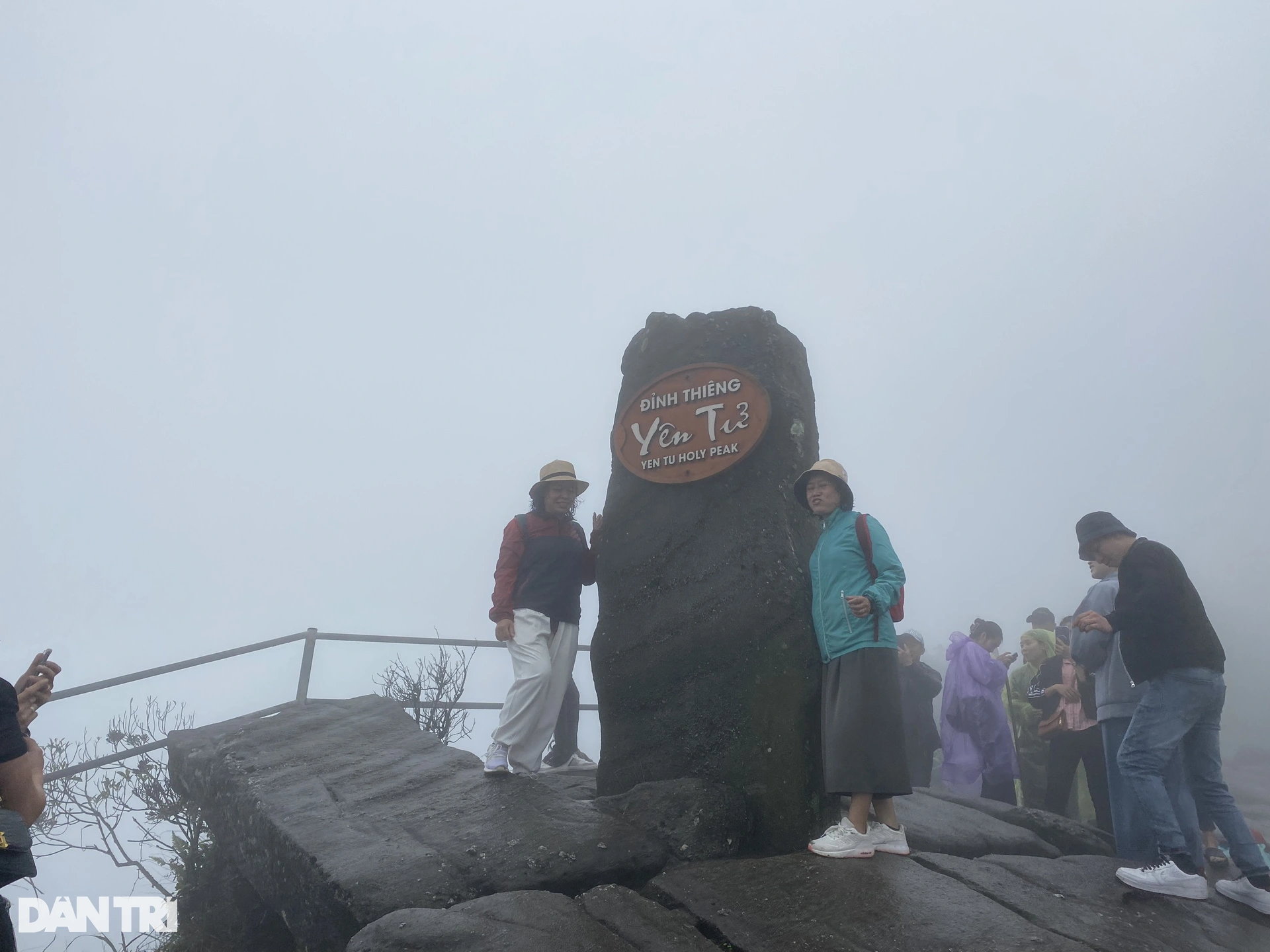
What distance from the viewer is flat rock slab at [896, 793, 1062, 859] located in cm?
467

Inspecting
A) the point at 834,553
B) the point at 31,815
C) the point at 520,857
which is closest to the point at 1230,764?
the point at 834,553

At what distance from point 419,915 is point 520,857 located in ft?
2.33

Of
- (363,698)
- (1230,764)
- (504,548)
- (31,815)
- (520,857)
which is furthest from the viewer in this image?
(1230,764)

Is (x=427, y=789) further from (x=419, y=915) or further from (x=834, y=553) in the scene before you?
(x=834, y=553)

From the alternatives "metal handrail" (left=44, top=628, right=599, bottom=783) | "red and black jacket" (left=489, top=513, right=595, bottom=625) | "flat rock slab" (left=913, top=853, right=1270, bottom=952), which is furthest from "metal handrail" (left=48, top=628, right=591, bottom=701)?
"flat rock slab" (left=913, top=853, right=1270, bottom=952)

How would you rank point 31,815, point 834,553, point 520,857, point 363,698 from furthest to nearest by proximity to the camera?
point 363,698 < point 834,553 < point 520,857 < point 31,815

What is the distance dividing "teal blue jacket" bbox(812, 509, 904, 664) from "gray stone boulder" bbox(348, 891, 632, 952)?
1749 millimetres

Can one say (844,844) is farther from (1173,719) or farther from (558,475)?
(558,475)

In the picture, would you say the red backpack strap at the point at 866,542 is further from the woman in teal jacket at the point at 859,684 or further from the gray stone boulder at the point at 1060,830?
the gray stone boulder at the point at 1060,830

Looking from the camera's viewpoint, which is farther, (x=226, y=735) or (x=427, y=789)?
(x=226, y=735)

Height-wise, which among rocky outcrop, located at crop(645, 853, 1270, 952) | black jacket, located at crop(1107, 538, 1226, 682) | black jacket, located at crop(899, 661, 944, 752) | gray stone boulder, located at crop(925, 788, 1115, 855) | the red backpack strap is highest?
the red backpack strap

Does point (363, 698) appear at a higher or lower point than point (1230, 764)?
higher

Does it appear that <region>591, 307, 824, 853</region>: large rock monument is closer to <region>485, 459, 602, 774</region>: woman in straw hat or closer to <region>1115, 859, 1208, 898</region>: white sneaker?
<region>485, 459, 602, 774</region>: woman in straw hat

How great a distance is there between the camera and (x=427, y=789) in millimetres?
5152
